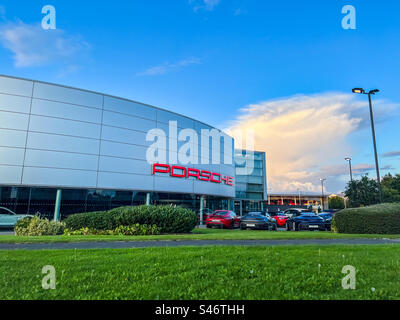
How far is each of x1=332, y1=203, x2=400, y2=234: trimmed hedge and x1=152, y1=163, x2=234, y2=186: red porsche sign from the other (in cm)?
1635

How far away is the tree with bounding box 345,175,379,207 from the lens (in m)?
44.2

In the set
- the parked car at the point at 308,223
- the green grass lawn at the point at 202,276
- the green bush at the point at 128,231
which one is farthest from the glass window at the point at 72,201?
the green grass lawn at the point at 202,276

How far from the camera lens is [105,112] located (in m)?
24.0

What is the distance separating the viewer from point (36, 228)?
12.9m

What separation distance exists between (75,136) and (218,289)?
861 inches

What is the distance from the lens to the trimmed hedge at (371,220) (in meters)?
14.2

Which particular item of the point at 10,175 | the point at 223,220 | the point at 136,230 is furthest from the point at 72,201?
the point at 223,220

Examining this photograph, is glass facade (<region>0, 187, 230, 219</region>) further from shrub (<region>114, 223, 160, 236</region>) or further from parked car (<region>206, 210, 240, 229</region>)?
shrub (<region>114, 223, 160, 236</region>)

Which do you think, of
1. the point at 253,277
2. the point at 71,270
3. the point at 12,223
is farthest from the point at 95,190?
the point at 253,277

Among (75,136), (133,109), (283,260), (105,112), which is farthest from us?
(133,109)

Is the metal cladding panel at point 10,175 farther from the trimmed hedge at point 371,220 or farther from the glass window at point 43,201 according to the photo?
the trimmed hedge at point 371,220

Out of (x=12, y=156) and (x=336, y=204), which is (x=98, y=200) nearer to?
(x=12, y=156)

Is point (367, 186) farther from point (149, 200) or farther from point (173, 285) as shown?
point (173, 285)

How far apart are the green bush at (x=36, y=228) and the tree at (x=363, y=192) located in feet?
151
